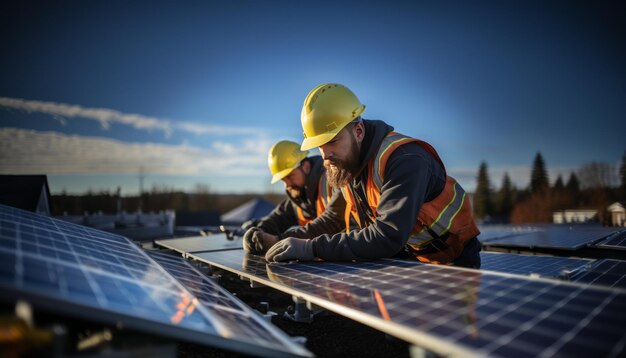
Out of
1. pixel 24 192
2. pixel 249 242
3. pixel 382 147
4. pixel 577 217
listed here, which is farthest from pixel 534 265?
pixel 577 217

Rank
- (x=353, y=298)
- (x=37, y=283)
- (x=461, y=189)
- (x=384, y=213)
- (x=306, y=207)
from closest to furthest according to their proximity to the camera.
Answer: (x=37, y=283) < (x=353, y=298) < (x=384, y=213) < (x=461, y=189) < (x=306, y=207)

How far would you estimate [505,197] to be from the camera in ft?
228

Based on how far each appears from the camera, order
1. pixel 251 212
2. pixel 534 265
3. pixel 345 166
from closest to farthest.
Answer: pixel 534 265 → pixel 345 166 → pixel 251 212

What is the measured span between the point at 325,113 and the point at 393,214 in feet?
3.93

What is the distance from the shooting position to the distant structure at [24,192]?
36.4ft

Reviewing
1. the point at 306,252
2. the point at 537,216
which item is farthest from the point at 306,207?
the point at 537,216

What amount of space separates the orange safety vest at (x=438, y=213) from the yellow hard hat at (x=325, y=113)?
457 mm

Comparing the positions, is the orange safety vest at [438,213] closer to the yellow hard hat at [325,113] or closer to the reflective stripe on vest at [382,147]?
the reflective stripe on vest at [382,147]

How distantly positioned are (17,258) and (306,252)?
2.09 metres

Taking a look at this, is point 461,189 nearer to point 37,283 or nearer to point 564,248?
point 564,248

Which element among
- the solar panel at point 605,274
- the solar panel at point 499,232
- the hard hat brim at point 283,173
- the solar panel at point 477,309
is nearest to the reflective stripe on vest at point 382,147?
the solar panel at point 477,309

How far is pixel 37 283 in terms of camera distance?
1216mm

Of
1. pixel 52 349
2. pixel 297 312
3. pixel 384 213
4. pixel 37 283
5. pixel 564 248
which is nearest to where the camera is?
pixel 52 349

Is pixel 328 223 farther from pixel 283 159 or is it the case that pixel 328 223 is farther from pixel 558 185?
pixel 558 185
